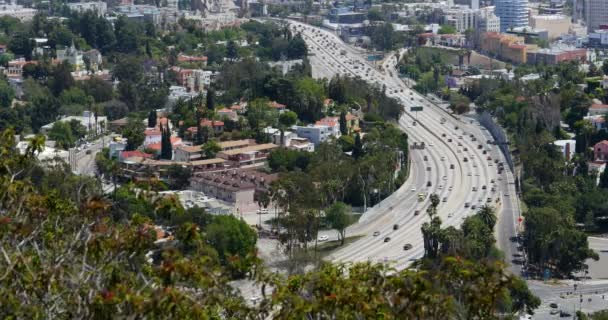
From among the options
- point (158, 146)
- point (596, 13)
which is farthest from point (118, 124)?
point (596, 13)

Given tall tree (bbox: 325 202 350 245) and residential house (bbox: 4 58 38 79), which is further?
residential house (bbox: 4 58 38 79)

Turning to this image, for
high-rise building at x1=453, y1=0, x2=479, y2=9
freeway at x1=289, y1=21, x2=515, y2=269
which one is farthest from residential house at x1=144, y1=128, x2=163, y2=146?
high-rise building at x1=453, y1=0, x2=479, y2=9

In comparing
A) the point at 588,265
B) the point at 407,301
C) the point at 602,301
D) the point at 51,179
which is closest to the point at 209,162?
the point at 51,179

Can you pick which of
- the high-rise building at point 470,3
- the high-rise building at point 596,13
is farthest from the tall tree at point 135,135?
the high-rise building at point 470,3

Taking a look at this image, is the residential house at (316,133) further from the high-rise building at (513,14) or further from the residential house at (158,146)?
the high-rise building at (513,14)

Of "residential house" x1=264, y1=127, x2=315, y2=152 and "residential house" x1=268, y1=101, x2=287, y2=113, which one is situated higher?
"residential house" x1=268, y1=101, x2=287, y2=113

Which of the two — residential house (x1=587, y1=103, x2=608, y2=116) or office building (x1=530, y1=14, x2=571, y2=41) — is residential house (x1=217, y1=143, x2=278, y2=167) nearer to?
residential house (x1=587, y1=103, x2=608, y2=116)

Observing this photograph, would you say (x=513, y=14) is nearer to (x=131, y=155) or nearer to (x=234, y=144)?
(x=234, y=144)
